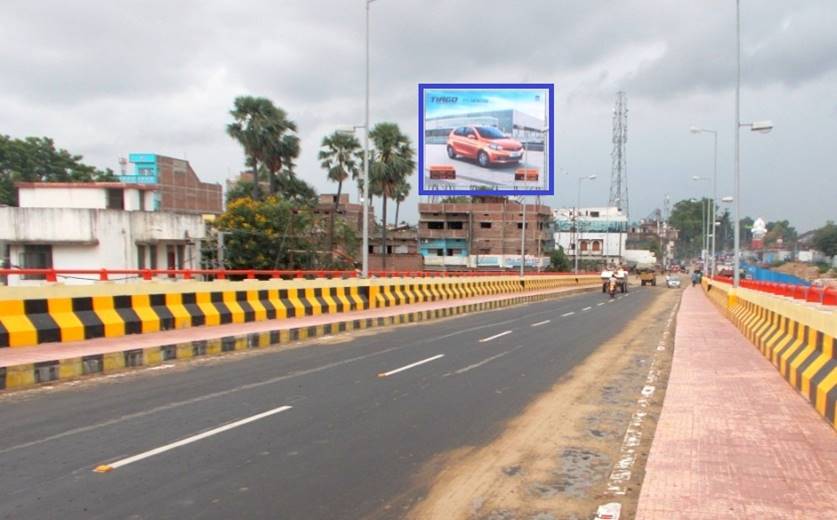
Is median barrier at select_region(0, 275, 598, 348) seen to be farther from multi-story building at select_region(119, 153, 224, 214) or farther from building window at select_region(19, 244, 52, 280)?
multi-story building at select_region(119, 153, 224, 214)

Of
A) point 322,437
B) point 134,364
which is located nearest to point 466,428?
point 322,437

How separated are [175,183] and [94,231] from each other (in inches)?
1585

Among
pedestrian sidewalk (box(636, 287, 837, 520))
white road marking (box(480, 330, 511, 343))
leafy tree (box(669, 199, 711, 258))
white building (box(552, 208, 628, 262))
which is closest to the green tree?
white road marking (box(480, 330, 511, 343))

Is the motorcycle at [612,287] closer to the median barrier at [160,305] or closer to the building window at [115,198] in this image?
the median barrier at [160,305]

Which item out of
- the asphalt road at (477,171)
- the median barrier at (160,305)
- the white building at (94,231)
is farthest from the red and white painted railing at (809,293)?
the asphalt road at (477,171)

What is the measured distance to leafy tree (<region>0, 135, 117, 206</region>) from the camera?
51438 mm

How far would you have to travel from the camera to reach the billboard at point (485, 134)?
39.3 meters

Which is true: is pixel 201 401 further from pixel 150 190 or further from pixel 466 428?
pixel 150 190

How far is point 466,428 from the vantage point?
7.02 metres

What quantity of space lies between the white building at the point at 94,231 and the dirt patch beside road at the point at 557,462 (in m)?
22.4

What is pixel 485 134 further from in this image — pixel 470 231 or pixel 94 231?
pixel 470 231

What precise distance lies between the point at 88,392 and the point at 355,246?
43.8m

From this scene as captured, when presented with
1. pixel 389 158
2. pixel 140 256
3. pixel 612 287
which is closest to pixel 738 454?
pixel 140 256

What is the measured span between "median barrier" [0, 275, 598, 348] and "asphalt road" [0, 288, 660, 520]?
91.0 inches
